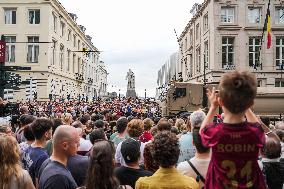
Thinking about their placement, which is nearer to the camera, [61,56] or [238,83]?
[238,83]

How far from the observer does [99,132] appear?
7.52m

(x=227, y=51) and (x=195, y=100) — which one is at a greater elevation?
(x=227, y=51)

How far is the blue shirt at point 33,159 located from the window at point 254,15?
42663 millimetres

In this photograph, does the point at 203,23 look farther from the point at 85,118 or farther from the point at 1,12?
the point at 85,118

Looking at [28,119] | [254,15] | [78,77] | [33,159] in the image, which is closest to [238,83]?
[33,159]

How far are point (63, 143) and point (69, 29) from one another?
65.0 meters

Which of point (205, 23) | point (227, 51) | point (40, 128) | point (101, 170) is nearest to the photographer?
point (101, 170)

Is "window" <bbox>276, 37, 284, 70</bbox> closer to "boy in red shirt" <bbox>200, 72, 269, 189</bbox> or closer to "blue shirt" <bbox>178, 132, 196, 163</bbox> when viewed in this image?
"blue shirt" <bbox>178, 132, 196, 163</bbox>

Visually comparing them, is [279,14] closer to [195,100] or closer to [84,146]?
[195,100]

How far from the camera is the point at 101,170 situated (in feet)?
13.5

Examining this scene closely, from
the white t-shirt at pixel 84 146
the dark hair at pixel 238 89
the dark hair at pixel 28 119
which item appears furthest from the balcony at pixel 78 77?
the dark hair at pixel 238 89

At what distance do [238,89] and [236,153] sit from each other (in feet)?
1.94

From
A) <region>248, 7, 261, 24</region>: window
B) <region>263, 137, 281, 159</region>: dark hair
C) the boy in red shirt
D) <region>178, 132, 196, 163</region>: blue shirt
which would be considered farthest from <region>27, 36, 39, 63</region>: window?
the boy in red shirt

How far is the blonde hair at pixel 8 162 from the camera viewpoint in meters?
4.41
